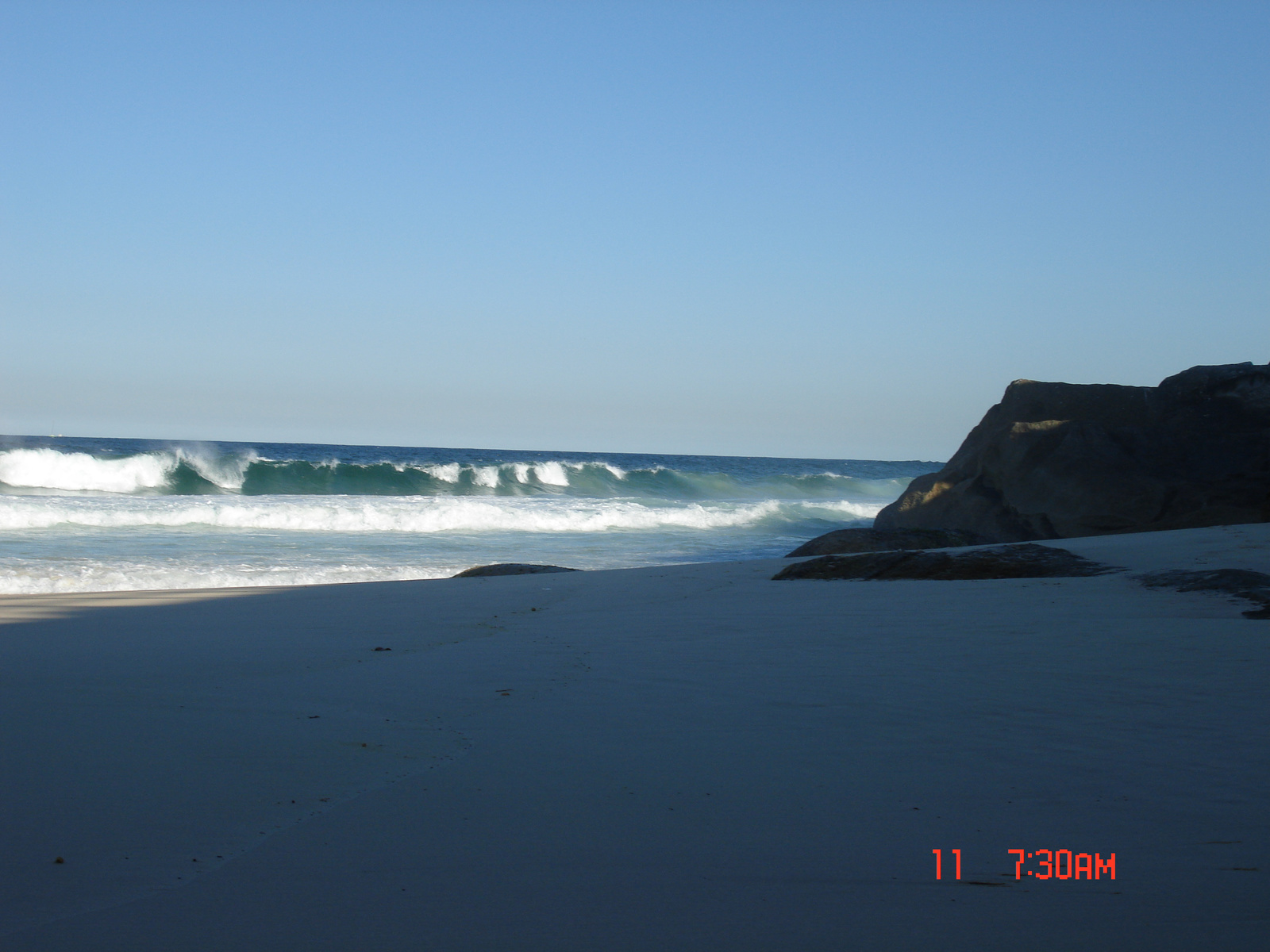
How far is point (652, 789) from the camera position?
256 centimetres

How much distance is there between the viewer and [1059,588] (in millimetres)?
5973

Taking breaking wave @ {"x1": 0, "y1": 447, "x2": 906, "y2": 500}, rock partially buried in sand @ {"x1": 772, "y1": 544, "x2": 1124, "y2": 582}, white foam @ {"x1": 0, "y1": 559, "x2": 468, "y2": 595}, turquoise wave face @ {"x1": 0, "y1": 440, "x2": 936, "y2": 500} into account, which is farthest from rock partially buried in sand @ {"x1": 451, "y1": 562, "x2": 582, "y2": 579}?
turquoise wave face @ {"x1": 0, "y1": 440, "x2": 936, "y2": 500}

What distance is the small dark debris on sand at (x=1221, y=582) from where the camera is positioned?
5158 millimetres

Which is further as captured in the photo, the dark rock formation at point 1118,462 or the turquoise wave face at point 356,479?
the turquoise wave face at point 356,479

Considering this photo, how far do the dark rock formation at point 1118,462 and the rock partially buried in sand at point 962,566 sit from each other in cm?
364

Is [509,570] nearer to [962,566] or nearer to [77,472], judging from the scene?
[962,566]

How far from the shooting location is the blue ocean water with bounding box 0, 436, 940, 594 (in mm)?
11062

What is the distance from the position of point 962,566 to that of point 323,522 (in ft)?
46.1

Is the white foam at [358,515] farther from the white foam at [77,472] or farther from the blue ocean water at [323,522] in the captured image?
Result: the white foam at [77,472]

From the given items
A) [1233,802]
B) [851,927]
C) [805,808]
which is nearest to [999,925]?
[851,927]

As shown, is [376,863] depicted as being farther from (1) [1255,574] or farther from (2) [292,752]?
(1) [1255,574]

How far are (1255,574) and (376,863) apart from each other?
5.59m
